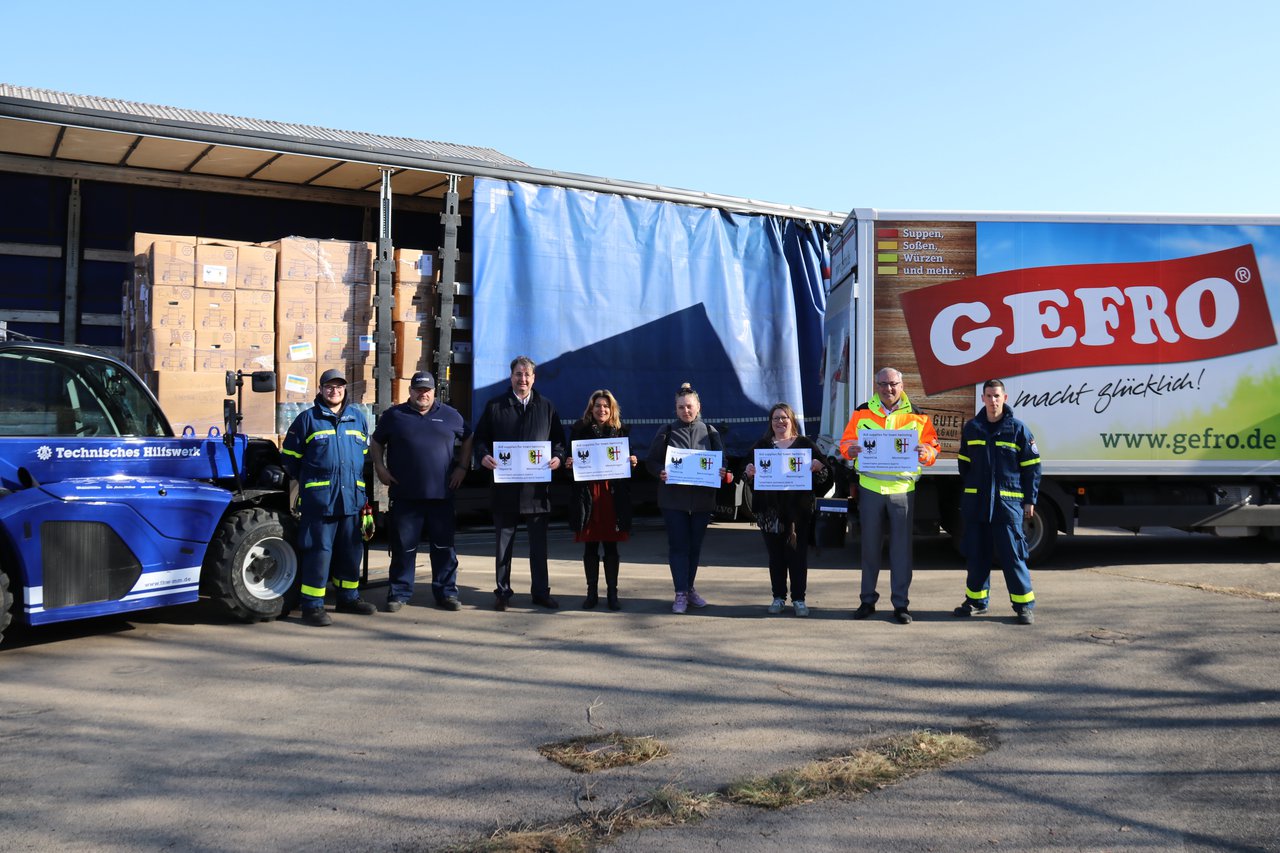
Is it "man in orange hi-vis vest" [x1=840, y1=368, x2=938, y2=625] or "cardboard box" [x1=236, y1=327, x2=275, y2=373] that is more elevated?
"cardboard box" [x1=236, y1=327, x2=275, y2=373]

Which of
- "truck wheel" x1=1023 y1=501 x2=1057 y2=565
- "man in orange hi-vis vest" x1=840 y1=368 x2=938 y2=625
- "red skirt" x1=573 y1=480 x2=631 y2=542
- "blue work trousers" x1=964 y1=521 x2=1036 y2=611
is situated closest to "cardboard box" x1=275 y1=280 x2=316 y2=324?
"red skirt" x1=573 y1=480 x2=631 y2=542

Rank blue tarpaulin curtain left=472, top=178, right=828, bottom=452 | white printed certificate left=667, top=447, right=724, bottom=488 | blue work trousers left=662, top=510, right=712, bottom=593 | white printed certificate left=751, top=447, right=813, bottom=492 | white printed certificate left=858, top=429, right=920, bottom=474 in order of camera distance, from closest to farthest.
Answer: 1. white printed certificate left=858, top=429, right=920, bottom=474
2. white printed certificate left=751, top=447, right=813, bottom=492
3. white printed certificate left=667, top=447, right=724, bottom=488
4. blue work trousers left=662, top=510, right=712, bottom=593
5. blue tarpaulin curtain left=472, top=178, right=828, bottom=452

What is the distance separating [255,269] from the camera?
966 centimetres

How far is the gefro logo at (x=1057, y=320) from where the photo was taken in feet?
32.0

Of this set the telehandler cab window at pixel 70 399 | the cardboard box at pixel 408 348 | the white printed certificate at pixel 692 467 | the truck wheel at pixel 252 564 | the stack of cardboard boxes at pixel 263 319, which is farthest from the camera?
the cardboard box at pixel 408 348

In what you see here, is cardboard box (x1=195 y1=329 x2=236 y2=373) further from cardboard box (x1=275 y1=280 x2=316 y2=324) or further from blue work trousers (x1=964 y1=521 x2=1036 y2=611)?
blue work trousers (x1=964 y1=521 x2=1036 y2=611)

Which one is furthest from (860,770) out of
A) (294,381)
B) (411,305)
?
(411,305)

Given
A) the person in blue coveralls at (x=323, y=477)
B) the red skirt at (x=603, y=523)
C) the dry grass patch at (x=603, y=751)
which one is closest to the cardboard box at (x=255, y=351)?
the person in blue coveralls at (x=323, y=477)

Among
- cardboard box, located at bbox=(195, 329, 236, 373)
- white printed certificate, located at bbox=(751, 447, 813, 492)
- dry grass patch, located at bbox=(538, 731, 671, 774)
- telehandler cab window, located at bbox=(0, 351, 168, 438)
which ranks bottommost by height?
dry grass patch, located at bbox=(538, 731, 671, 774)

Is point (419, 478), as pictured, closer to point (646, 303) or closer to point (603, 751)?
point (603, 751)

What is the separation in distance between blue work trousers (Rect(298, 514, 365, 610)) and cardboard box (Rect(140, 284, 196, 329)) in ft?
9.52

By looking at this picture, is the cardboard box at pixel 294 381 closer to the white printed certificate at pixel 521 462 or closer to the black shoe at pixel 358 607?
the black shoe at pixel 358 607

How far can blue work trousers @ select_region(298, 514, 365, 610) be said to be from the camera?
7383 mm

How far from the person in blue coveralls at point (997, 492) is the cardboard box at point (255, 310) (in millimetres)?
6183
